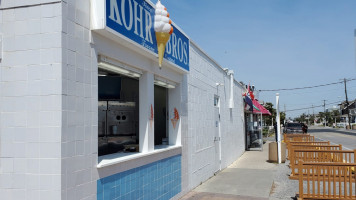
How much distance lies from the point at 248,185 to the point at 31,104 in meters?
6.78

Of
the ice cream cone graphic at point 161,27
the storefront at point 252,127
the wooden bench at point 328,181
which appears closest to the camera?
the ice cream cone graphic at point 161,27

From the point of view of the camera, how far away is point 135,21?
195 inches

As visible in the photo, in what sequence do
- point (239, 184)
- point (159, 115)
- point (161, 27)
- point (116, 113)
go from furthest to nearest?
1. point (159, 115)
2. point (239, 184)
3. point (116, 113)
4. point (161, 27)

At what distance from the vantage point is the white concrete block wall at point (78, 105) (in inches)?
142

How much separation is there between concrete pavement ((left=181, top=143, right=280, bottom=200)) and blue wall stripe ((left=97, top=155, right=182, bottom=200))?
802mm

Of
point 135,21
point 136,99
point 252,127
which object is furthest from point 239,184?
point 252,127

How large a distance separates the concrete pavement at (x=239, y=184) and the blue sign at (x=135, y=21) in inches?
135

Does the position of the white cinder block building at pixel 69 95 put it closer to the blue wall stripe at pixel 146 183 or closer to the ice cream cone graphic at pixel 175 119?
the blue wall stripe at pixel 146 183

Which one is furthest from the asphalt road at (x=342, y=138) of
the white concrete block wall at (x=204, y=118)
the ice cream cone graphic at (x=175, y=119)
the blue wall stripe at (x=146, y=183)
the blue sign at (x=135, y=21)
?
the blue sign at (x=135, y=21)

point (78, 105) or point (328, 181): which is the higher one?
point (78, 105)

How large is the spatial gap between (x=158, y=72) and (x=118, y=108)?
2.12 meters

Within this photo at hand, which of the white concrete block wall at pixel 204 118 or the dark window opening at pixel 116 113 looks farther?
the white concrete block wall at pixel 204 118

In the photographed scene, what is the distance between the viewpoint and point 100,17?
4094 mm

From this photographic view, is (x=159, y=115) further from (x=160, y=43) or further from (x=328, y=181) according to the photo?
(x=328, y=181)
